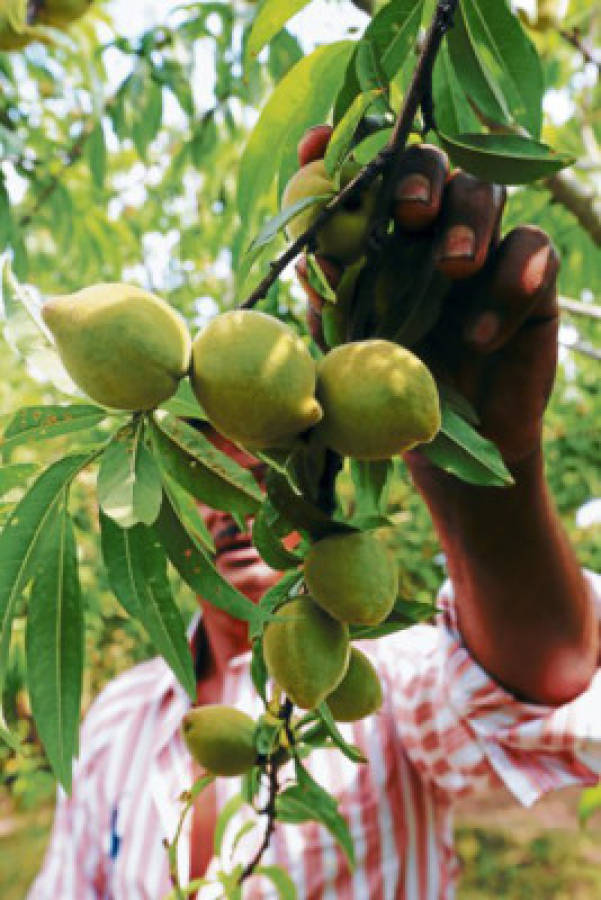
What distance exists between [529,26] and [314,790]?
147 centimetres

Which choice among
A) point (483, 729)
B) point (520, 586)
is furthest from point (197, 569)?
point (483, 729)

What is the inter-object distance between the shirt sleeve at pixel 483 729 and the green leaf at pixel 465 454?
547mm

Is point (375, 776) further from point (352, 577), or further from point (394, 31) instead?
point (394, 31)

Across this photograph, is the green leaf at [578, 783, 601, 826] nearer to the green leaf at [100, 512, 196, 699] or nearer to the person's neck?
the green leaf at [100, 512, 196, 699]

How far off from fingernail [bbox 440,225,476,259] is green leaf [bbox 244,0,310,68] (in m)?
0.24

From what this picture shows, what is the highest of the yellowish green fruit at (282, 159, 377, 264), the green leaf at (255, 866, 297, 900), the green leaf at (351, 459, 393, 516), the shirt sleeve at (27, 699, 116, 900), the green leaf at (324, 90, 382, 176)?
the green leaf at (324, 90, 382, 176)

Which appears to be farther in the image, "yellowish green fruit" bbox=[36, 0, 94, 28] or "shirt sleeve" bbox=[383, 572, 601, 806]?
"yellowish green fruit" bbox=[36, 0, 94, 28]

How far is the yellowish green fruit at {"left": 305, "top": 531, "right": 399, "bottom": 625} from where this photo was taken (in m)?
0.58

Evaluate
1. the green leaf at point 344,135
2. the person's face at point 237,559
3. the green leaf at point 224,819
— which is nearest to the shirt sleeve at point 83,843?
the person's face at point 237,559

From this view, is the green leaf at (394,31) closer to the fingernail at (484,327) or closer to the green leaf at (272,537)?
the fingernail at (484,327)

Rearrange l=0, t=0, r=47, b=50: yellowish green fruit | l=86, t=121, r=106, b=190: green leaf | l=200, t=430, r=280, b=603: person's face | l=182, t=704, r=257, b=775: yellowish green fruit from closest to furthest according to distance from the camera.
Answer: l=182, t=704, r=257, b=775: yellowish green fruit < l=0, t=0, r=47, b=50: yellowish green fruit < l=200, t=430, r=280, b=603: person's face < l=86, t=121, r=106, b=190: green leaf

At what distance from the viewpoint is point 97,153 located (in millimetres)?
1865

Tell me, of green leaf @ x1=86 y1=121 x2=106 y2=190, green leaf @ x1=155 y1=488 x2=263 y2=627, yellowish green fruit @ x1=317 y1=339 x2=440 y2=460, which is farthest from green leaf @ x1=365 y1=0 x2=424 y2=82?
green leaf @ x1=86 y1=121 x2=106 y2=190

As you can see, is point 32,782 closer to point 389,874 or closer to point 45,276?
point 389,874
